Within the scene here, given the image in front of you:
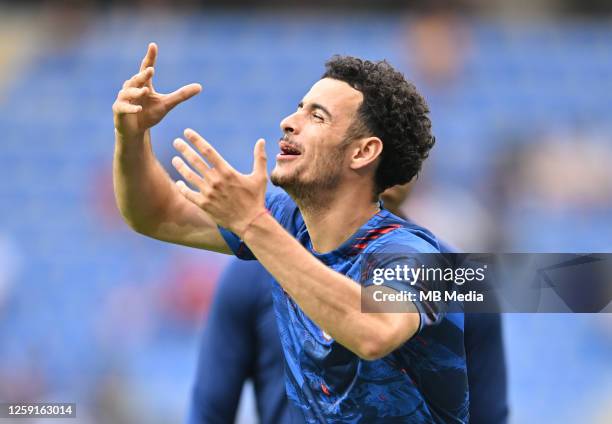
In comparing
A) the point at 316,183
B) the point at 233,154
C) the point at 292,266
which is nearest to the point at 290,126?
the point at 316,183

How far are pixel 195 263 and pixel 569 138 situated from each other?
403 centimetres

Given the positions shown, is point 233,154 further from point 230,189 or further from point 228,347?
point 230,189

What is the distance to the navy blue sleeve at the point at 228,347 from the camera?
4.18 meters

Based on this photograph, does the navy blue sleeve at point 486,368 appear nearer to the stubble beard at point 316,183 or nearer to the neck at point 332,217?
the neck at point 332,217

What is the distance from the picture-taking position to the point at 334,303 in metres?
2.84

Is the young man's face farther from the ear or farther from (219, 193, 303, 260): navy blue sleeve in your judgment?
(219, 193, 303, 260): navy blue sleeve

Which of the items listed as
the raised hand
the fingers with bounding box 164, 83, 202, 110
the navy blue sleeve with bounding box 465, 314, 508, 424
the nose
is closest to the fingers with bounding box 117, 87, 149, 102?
the fingers with bounding box 164, 83, 202, 110

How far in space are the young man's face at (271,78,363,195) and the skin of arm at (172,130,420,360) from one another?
0.44m

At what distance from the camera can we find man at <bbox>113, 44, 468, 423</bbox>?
114 inches

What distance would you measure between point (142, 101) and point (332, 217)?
785 mm

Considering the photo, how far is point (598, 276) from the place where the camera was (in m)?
4.14

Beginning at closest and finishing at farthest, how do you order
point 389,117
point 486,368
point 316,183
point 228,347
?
1. point 316,183
2. point 389,117
3. point 486,368
4. point 228,347

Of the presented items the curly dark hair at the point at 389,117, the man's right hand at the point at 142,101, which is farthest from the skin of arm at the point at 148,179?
the curly dark hair at the point at 389,117

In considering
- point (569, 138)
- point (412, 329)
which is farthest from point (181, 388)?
point (412, 329)
